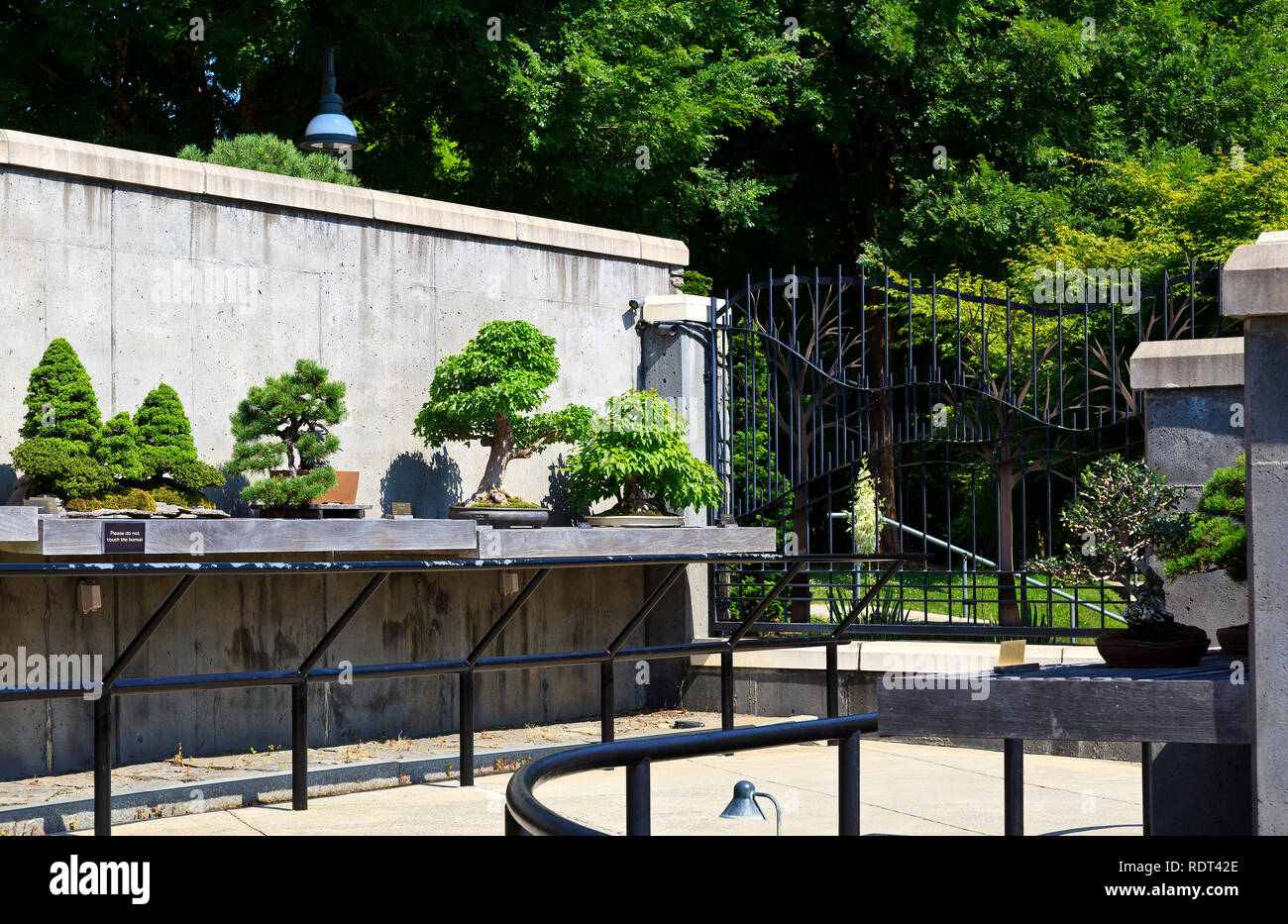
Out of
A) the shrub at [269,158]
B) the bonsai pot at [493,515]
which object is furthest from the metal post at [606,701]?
the shrub at [269,158]

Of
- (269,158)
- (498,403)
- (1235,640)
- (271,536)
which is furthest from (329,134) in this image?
(1235,640)

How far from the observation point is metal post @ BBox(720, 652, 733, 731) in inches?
320

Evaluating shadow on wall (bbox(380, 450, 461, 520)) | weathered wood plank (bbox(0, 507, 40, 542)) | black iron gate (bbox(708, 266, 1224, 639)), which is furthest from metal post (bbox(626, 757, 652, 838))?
shadow on wall (bbox(380, 450, 461, 520))

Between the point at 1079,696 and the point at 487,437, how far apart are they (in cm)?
618

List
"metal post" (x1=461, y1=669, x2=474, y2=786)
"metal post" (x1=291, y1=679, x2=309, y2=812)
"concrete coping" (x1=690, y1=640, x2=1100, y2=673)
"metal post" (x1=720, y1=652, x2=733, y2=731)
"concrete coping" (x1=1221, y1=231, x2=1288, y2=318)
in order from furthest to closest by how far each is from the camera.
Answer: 1. "concrete coping" (x1=690, y1=640, x2=1100, y2=673)
2. "metal post" (x1=720, y1=652, x2=733, y2=731)
3. "metal post" (x1=461, y1=669, x2=474, y2=786)
4. "metal post" (x1=291, y1=679, x2=309, y2=812)
5. "concrete coping" (x1=1221, y1=231, x2=1288, y2=318)

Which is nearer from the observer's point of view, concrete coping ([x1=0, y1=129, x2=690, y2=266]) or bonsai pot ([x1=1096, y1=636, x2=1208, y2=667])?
bonsai pot ([x1=1096, y1=636, x2=1208, y2=667])

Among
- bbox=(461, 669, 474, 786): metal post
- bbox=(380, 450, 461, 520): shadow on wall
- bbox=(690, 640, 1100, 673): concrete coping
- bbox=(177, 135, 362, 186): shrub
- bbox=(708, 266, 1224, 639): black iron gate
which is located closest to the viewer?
bbox=(461, 669, 474, 786): metal post

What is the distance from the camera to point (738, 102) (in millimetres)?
19078

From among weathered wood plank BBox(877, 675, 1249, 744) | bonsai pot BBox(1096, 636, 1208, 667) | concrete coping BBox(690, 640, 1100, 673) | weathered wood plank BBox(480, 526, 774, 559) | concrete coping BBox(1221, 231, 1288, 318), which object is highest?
concrete coping BBox(1221, 231, 1288, 318)

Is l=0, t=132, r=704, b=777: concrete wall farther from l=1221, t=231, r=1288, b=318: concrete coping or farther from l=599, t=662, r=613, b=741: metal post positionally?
l=1221, t=231, r=1288, b=318: concrete coping

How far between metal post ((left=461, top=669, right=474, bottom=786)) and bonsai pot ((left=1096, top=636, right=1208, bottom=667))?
12.3 feet

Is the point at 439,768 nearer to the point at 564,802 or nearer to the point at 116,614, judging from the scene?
the point at 564,802

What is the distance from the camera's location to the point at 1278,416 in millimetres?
3594

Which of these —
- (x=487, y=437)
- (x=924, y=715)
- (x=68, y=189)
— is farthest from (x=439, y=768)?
(x=924, y=715)
